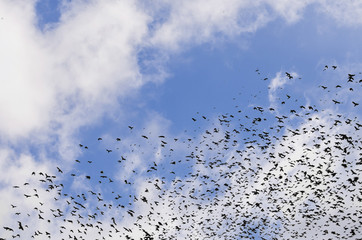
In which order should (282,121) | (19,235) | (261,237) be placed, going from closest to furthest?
(19,235), (282,121), (261,237)

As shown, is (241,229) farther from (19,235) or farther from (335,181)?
(19,235)

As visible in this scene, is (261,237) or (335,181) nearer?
(335,181)

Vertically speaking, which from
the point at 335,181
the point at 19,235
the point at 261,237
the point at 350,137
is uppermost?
the point at 350,137

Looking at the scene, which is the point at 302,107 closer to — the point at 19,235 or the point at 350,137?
the point at 350,137

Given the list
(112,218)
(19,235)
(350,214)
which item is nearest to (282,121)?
(350,214)

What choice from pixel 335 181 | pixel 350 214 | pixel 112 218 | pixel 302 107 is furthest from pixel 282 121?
pixel 112 218

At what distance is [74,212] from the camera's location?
30797mm

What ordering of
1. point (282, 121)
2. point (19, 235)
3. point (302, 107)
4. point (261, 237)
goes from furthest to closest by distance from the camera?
point (261, 237) → point (282, 121) → point (302, 107) → point (19, 235)

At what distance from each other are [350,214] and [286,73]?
42.6 ft

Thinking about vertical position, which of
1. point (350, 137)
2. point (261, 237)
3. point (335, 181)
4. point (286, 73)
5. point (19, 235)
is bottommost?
point (19, 235)

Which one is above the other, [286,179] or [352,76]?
[352,76]

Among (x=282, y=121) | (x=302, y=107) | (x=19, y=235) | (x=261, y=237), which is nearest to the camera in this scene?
(x=19, y=235)

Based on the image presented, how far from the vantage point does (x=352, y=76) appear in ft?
82.9

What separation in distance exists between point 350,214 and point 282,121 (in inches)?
383
